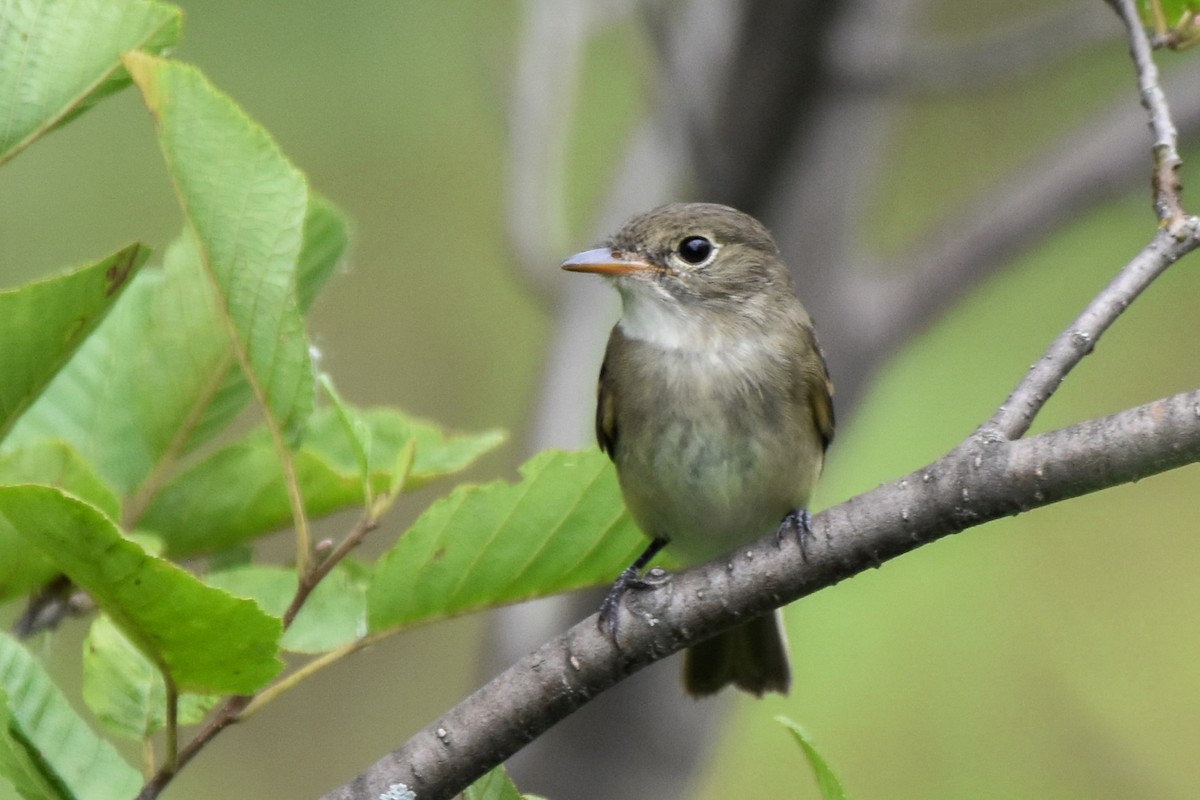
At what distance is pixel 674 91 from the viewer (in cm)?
488

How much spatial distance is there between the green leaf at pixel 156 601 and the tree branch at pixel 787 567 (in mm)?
244

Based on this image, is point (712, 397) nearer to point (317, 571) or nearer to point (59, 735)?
point (317, 571)

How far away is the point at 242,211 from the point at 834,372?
11.6 feet

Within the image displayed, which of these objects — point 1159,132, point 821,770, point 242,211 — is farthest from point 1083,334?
point 242,211

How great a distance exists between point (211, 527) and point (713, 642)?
1.57 m

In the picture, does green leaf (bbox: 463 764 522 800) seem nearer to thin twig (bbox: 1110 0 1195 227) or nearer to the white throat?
thin twig (bbox: 1110 0 1195 227)

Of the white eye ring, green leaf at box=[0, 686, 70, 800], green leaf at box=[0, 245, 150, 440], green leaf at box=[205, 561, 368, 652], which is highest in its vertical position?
green leaf at box=[0, 245, 150, 440]

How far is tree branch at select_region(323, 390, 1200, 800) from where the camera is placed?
1743 millimetres

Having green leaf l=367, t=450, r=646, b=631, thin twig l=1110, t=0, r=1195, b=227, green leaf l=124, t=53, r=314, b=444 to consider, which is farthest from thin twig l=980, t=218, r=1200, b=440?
green leaf l=124, t=53, r=314, b=444

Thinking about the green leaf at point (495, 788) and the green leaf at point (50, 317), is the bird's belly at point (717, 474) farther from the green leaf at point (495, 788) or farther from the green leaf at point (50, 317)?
the green leaf at point (50, 317)

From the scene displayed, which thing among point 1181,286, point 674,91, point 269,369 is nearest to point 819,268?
point 674,91

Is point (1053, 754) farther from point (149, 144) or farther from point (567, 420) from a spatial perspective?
point (149, 144)

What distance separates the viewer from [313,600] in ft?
7.28

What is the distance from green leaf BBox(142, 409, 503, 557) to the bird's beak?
936mm
